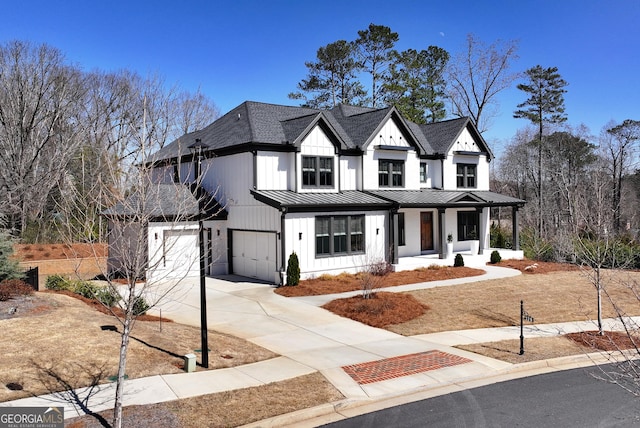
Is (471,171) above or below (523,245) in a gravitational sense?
above

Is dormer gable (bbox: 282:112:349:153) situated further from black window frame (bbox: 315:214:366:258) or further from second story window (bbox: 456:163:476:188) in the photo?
second story window (bbox: 456:163:476:188)

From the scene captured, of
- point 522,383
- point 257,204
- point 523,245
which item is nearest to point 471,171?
point 523,245

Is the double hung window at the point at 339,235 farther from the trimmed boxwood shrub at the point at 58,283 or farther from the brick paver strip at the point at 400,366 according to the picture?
the brick paver strip at the point at 400,366

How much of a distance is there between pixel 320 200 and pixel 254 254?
4.38 meters

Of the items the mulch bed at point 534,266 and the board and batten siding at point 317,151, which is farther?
the mulch bed at point 534,266

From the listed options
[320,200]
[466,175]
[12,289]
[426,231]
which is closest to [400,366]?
[12,289]

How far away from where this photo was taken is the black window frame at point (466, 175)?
1294 inches

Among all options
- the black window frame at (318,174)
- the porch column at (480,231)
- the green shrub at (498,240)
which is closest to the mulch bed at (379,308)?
the black window frame at (318,174)

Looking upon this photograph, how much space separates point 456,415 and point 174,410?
4.97 metres

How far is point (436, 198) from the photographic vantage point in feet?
93.7

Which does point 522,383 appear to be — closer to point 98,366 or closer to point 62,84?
point 98,366

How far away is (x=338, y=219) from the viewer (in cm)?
2422

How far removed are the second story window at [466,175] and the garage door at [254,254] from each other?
612 inches

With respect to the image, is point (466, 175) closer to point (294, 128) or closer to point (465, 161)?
point (465, 161)
